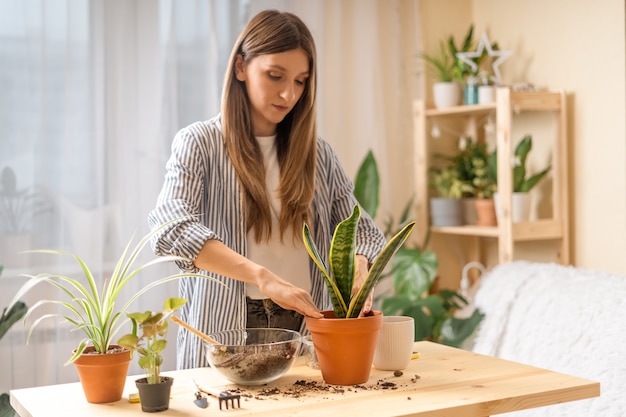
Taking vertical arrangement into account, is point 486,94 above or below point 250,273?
above

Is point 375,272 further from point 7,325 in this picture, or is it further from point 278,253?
point 7,325

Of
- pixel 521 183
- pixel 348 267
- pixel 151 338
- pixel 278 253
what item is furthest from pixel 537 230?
pixel 151 338

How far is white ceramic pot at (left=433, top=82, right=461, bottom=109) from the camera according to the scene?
3635mm

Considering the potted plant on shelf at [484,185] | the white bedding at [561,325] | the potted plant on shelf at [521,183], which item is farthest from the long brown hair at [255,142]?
the potted plant on shelf at [484,185]

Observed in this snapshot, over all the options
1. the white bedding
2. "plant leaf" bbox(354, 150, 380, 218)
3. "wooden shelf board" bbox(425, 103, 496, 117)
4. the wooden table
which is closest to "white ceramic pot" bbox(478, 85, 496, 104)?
"wooden shelf board" bbox(425, 103, 496, 117)

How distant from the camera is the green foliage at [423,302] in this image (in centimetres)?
312

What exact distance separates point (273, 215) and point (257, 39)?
1.42 feet

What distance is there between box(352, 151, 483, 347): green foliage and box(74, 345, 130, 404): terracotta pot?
192 centimetres

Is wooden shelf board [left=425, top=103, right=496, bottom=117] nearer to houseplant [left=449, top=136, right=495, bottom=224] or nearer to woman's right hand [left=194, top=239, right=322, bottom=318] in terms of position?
houseplant [left=449, top=136, right=495, bottom=224]

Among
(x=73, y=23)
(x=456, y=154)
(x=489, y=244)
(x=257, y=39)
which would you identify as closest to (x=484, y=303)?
(x=489, y=244)

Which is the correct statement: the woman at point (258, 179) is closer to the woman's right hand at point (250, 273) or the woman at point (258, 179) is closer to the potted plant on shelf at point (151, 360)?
the woman's right hand at point (250, 273)

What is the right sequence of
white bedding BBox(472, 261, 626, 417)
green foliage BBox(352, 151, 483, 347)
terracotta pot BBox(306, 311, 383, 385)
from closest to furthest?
terracotta pot BBox(306, 311, 383, 385) → white bedding BBox(472, 261, 626, 417) → green foliage BBox(352, 151, 483, 347)

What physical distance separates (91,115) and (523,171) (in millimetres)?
1789

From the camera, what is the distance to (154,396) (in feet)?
4.45
